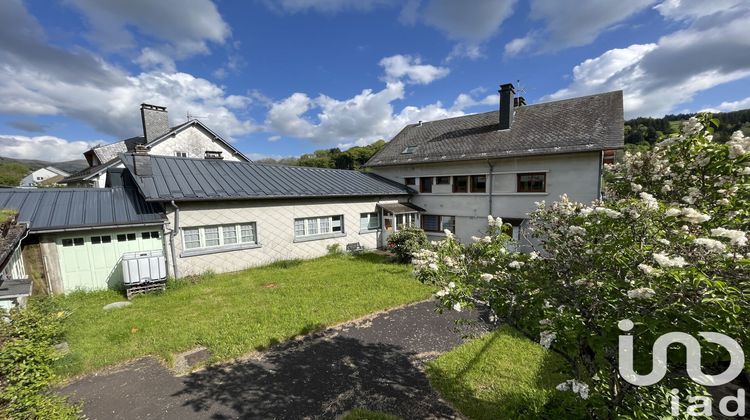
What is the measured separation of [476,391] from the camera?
470 cm

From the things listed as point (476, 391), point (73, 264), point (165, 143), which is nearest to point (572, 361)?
point (476, 391)

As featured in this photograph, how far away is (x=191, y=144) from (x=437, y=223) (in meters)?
19.9

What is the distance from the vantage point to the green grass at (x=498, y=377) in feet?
13.7

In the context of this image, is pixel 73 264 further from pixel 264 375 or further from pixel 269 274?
pixel 264 375

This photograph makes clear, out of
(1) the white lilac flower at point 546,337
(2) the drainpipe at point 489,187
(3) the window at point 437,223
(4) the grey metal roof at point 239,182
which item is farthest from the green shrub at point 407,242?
(1) the white lilac flower at point 546,337

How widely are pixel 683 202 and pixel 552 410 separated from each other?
263 cm

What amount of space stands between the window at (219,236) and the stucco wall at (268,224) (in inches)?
11.1

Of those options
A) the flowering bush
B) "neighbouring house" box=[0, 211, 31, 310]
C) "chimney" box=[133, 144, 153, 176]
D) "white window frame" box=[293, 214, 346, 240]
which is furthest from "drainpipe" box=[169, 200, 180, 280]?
the flowering bush

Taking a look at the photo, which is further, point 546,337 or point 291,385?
point 291,385

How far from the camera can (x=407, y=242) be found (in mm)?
12727

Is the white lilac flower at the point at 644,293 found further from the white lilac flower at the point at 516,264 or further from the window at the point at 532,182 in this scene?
the window at the point at 532,182

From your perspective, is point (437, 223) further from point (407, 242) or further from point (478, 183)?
point (407, 242)

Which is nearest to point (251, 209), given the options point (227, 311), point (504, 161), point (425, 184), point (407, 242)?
point (227, 311)

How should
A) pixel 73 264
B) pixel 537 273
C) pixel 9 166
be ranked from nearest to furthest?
pixel 537 273 < pixel 73 264 < pixel 9 166
